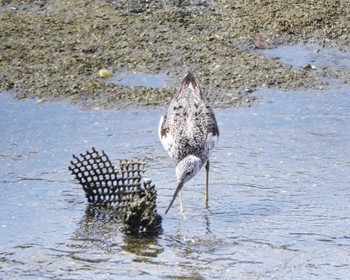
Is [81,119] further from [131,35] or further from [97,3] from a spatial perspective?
[97,3]

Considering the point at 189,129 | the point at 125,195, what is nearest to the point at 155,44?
the point at 189,129

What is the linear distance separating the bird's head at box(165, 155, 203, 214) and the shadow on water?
19 centimetres

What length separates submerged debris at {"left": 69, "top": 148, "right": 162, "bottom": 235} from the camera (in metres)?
7.51

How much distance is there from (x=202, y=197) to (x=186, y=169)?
286 millimetres

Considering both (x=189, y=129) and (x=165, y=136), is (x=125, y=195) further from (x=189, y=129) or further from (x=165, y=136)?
(x=189, y=129)

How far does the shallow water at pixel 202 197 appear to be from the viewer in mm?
7031

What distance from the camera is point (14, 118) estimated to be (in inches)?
377

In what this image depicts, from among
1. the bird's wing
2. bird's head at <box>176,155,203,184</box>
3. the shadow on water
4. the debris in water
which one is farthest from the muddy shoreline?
bird's head at <box>176,155,203,184</box>

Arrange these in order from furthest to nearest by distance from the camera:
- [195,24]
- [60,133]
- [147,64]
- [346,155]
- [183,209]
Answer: [195,24], [147,64], [60,133], [346,155], [183,209]

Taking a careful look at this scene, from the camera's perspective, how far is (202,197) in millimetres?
8148

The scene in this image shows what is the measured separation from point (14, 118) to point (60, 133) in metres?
0.59

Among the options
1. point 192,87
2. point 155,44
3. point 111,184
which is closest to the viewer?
point 111,184

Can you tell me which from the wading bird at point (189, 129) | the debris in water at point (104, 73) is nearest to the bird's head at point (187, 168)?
the wading bird at point (189, 129)

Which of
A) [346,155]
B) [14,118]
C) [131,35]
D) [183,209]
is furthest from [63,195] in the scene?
[131,35]
